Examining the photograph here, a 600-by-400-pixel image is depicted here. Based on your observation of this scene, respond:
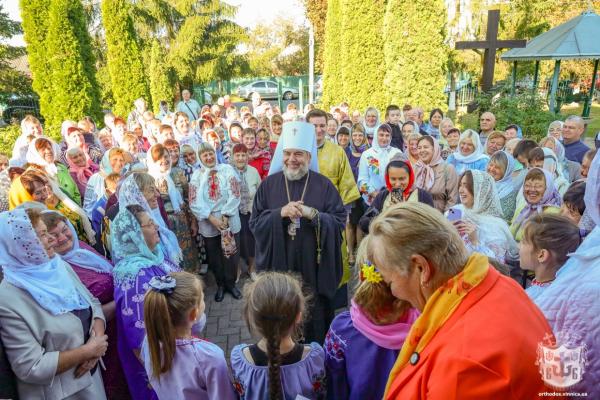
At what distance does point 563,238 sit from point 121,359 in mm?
3093

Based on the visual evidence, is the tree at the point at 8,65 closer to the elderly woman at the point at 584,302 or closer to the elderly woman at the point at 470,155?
the elderly woman at the point at 470,155

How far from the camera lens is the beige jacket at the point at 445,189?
4.83m

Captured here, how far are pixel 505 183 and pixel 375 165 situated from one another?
187 cm

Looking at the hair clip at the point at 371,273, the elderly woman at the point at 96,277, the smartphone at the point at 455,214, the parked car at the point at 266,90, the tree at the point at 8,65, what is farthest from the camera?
the parked car at the point at 266,90

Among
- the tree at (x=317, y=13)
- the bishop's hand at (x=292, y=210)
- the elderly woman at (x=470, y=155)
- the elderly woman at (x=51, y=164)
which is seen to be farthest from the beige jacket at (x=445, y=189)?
the tree at (x=317, y=13)

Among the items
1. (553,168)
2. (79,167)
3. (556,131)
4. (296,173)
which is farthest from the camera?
(556,131)

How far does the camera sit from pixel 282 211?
3316 mm

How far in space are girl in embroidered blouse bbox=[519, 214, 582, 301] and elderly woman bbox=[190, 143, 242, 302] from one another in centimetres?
347

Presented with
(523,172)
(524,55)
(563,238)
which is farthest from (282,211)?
(524,55)

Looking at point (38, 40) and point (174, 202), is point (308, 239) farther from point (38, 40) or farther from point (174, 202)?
point (38, 40)

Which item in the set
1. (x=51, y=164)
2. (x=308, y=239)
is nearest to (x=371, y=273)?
(x=308, y=239)

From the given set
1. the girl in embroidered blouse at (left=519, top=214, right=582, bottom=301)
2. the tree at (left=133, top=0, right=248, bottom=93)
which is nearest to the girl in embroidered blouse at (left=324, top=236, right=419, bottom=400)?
the girl in embroidered blouse at (left=519, top=214, right=582, bottom=301)

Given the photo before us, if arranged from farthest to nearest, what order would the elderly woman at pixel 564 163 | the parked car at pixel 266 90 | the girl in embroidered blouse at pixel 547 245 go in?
1. the parked car at pixel 266 90
2. the elderly woman at pixel 564 163
3. the girl in embroidered blouse at pixel 547 245

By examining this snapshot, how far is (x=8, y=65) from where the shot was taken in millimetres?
16141
